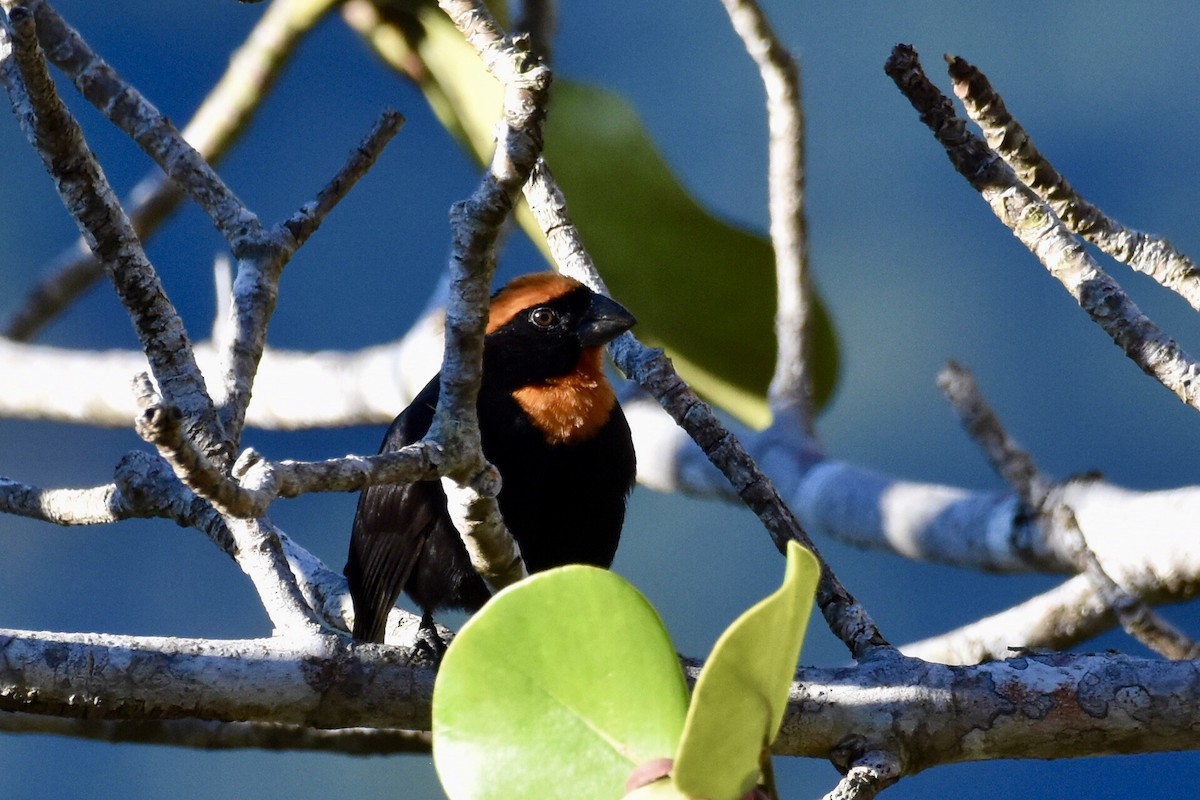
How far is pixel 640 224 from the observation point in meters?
2.65

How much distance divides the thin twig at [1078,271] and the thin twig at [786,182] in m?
0.82

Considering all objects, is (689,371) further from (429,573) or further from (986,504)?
(429,573)

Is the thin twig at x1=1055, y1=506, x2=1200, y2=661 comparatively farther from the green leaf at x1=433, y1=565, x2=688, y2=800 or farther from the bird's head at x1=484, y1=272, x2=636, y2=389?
the bird's head at x1=484, y1=272, x2=636, y2=389

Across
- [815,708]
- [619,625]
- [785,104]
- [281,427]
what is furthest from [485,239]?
[281,427]

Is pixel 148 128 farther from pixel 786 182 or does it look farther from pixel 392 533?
pixel 786 182

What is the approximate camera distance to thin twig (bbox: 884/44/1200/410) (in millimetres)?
1144

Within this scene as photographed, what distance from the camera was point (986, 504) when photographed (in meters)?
1.98

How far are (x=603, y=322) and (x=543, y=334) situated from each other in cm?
13

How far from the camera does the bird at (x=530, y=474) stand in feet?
5.85

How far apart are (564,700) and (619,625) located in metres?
0.05

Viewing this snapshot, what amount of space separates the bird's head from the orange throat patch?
0.02m

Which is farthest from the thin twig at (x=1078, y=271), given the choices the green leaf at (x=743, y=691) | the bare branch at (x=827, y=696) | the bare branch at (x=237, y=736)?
the bare branch at (x=237, y=736)

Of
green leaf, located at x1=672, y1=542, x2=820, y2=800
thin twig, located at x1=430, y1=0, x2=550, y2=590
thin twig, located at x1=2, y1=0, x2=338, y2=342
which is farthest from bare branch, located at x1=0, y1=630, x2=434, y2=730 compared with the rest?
thin twig, located at x1=2, y1=0, x2=338, y2=342

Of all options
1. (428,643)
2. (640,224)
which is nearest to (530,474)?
(428,643)
